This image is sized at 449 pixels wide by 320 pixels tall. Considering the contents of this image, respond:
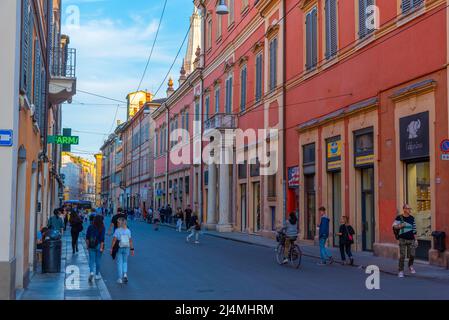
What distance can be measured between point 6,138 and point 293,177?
65.9ft

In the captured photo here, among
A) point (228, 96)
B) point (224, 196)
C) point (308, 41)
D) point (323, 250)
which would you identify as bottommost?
point (323, 250)

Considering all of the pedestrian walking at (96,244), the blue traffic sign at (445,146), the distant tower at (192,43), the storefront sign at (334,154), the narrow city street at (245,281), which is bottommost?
the narrow city street at (245,281)

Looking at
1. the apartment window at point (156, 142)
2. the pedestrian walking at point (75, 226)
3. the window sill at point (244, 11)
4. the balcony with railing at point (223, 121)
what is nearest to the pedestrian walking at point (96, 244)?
the pedestrian walking at point (75, 226)

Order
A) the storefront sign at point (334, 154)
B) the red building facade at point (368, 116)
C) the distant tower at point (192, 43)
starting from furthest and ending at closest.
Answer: the distant tower at point (192, 43) < the storefront sign at point (334, 154) < the red building facade at point (368, 116)

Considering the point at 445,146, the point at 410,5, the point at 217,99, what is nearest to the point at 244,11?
the point at 217,99

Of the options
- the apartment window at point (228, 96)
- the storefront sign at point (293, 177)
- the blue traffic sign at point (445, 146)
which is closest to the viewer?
the blue traffic sign at point (445, 146)

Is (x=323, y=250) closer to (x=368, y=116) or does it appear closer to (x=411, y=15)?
(x=368, y=116)

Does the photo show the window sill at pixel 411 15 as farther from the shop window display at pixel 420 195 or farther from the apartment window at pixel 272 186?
the apartment window at pixel 272 186

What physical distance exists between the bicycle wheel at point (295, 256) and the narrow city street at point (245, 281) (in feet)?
1.24

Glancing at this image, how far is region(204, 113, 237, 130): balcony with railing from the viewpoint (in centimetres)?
3944

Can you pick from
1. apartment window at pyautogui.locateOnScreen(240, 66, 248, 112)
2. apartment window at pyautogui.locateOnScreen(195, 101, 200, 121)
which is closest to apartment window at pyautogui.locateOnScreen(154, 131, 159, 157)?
apartment window at pyautogui.locateOnScreen(195, 101, 200, 121)

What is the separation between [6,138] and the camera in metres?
10.8

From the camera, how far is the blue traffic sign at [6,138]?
10.8 meters

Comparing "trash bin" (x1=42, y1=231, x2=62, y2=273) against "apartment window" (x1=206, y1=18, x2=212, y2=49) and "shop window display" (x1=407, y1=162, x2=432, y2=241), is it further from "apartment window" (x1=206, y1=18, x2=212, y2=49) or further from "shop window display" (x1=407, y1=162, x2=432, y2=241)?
"apartment window" (x1=206, y1=18, x2=212, y2=49)
